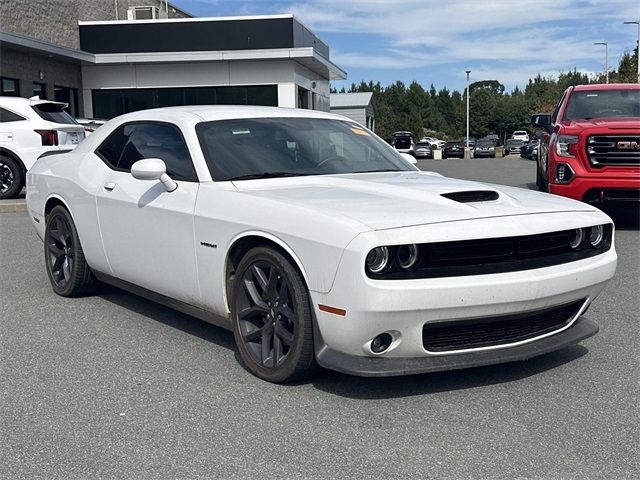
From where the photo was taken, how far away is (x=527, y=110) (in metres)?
117

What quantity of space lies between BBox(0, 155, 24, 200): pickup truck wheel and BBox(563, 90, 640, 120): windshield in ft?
29.2

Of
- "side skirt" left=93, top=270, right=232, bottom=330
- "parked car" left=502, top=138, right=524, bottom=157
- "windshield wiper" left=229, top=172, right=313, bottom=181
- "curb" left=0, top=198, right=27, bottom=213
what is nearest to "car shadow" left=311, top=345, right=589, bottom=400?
"side skirt" left=93, top=270, right=232, bottom=330

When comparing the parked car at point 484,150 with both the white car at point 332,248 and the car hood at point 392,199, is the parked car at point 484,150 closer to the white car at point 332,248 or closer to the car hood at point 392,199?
the white car at point 332,248

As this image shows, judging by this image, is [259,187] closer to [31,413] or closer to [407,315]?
[407,315]

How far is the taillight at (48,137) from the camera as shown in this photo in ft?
43.2

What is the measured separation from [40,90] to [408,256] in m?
23.4

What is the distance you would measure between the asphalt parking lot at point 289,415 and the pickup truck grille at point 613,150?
479 centimetres

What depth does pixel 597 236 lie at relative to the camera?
13.9 feet

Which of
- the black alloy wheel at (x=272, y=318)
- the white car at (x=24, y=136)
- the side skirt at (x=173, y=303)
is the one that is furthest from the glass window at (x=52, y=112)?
the black alloy wheel at (x=272, y=318)

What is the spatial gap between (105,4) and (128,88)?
4.86m

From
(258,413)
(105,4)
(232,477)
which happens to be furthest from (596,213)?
(105,4)

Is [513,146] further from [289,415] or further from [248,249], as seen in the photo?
[289,415]

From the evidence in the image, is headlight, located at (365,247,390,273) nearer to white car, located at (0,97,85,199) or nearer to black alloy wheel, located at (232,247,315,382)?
black alloy wheel, located at (232,247,315,382)

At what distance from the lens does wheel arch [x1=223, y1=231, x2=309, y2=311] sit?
12.3 ft
